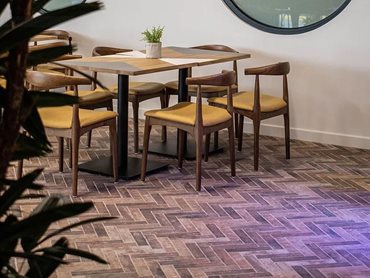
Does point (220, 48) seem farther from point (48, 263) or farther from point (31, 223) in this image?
point (31, 223)

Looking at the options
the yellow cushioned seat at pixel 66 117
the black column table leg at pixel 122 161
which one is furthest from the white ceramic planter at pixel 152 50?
the yellow cushioned seat at pixel 66 117

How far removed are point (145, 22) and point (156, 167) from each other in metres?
2.15

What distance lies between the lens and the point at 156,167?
5094mm

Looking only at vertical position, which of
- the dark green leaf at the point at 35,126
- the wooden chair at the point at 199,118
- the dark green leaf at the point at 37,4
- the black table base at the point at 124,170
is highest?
the dark green leaf at the point at 37,4

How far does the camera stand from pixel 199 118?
458 cm

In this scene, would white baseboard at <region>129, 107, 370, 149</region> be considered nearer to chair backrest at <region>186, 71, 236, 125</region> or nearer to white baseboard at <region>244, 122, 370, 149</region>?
white baseboard at <region>244, 122, 370, 149</region>

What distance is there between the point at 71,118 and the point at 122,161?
689 millimetres

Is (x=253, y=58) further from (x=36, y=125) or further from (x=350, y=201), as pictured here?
(x=36, y=125)

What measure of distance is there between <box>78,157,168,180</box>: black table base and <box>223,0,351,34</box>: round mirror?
183 centimetres

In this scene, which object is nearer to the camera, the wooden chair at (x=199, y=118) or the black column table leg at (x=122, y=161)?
the wooden chair at (x=199, y=118)

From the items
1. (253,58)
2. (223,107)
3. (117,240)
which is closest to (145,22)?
(253,58)

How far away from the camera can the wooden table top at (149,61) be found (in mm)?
4621

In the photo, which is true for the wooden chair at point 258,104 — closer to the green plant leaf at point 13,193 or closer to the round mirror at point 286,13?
the round mirror at point 286,13

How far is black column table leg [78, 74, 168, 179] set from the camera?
4.91 m
